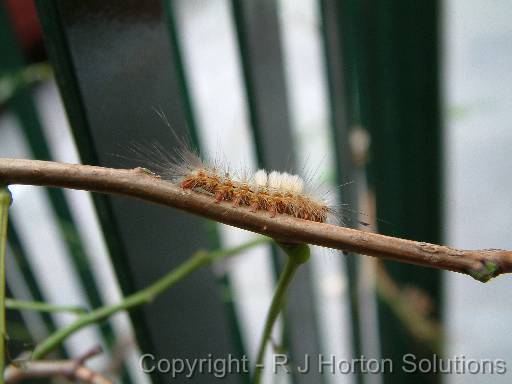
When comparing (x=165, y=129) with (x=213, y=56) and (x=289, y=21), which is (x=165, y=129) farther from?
(x=213, y=56)

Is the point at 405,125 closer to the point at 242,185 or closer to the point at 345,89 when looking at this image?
the point at 345,89

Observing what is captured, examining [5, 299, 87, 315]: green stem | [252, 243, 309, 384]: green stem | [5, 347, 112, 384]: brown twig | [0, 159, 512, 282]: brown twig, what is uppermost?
[0, 159, 512, 282]: brown twig

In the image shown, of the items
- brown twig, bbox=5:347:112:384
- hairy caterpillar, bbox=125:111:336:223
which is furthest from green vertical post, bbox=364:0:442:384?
brown twig, bbox=5:347:112:384

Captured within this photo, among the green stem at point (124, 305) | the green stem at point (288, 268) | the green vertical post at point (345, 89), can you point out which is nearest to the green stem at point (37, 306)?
the green stem at point (124, 305)

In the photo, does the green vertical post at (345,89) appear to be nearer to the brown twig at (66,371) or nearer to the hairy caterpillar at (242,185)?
the hairy caterpillar at (242,185)

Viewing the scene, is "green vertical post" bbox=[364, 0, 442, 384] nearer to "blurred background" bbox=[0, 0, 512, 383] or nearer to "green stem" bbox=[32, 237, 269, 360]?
"blurred background" bbox=[0, 0, 512, 383]

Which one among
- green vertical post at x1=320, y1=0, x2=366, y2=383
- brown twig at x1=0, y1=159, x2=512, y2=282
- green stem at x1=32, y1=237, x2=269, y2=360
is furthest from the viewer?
green vertical post at x1=320, y1=0, x2=366, y2=383

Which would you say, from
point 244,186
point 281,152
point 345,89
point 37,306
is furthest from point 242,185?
point 345,89
